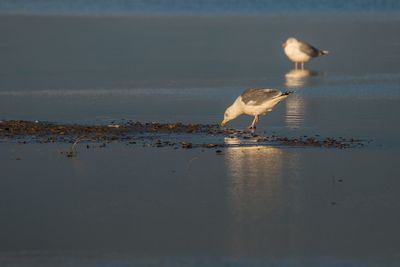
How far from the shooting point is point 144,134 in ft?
36.2

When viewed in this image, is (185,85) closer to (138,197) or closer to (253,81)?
(253,81)

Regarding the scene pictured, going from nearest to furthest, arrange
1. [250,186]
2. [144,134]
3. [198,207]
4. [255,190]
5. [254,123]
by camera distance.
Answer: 1. [198,207]
2. [255,190]
3. [250,186]
4. [144,134]
5. [254,123]

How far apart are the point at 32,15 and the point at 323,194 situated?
24.2 meters

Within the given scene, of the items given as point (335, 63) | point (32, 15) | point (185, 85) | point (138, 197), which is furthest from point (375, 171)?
point (32, 15)

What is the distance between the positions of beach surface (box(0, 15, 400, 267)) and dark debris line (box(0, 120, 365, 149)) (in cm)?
15

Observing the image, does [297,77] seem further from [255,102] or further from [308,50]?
[255,102]

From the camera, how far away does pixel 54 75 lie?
55.6ft

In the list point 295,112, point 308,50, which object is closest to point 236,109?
point 295,112

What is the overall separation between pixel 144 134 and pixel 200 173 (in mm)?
2240

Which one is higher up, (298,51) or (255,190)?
(298,51)

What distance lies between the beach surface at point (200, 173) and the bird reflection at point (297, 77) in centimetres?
2

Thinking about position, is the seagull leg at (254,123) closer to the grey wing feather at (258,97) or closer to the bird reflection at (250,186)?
the grey wing feather at (258,97)

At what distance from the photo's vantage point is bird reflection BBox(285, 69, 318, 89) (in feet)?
52.7

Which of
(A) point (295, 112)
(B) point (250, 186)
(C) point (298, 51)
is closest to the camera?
(B) point (250, 186)
